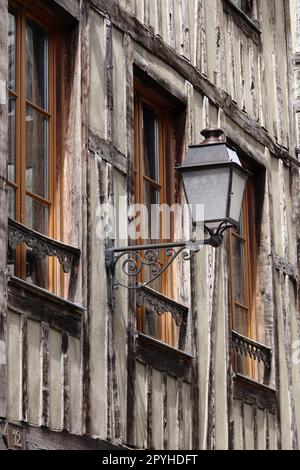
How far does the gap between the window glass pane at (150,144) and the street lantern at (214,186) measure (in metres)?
1.76

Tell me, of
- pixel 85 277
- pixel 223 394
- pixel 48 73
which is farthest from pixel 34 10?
pixel 223 394

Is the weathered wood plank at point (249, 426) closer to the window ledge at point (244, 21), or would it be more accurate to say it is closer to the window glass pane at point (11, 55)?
the window ledge at point (244, 21)

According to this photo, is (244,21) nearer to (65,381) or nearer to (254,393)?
(254,393)

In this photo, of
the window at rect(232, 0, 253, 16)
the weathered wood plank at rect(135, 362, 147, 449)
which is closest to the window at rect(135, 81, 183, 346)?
the weathered wood plank at rect(135, 362, 147, 449)

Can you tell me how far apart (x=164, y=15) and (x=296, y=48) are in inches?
176

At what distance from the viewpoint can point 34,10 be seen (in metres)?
9.74

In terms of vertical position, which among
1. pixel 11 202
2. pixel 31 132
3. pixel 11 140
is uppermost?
pixel 31 132

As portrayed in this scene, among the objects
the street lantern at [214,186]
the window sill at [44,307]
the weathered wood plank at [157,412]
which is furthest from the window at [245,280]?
the street lantern at [214,186]

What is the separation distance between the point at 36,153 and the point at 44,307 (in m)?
0.92

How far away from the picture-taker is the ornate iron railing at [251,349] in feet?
39.3

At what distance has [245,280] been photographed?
12.6 metres

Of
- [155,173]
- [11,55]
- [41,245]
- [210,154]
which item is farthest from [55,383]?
[155,173]

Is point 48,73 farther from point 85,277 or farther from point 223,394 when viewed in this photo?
point 223,394

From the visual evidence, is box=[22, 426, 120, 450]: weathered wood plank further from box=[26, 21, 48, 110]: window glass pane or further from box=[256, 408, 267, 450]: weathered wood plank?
box=[256, 408, 267, 450]: weathered wood plank
